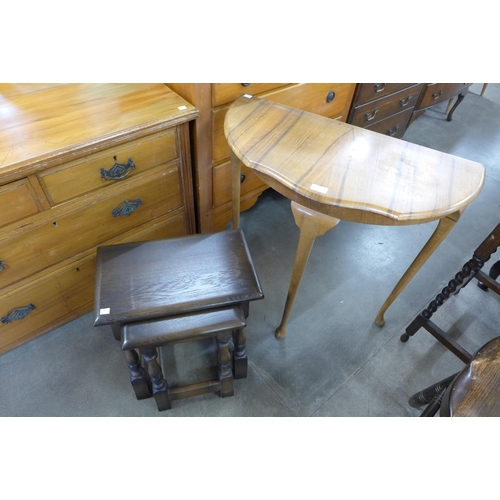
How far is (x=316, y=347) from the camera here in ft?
4.92

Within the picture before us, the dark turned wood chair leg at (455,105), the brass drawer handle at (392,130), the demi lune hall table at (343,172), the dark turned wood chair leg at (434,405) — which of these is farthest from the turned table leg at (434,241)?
the dark turned wood chair leg at (455,105)

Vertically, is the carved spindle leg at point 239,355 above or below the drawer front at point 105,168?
below

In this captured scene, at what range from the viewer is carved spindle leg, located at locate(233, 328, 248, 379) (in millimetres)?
1209

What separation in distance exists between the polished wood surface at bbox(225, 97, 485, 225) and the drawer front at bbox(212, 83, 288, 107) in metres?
0.06

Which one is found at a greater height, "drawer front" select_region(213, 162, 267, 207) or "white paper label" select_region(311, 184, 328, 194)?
"white paper label" select_region(311, 184, 328, 194)

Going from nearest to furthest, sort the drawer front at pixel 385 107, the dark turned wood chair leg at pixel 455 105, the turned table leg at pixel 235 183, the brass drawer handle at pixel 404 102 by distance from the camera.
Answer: the turned table leg at pixel 235 183
the drawer front at pixel 385 107
the brass drawer handle at pixel 404 102
the dark turned wood chair leg at pixel 455 105

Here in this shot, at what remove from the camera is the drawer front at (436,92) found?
222cm

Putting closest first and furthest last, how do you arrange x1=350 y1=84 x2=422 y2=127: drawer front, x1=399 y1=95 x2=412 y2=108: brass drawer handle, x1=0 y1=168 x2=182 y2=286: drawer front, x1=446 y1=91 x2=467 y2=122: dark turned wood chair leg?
x1=0 y1=168 x2=182 y2=286: drawer front → x1=350 y1=84 x2=422 y2=127: drawer front → x1=399 y1=95 x2=412 y2=108: brass drawer handle → x1=446 y1=91 x2=467 y2=122: dark turned wood chair leg

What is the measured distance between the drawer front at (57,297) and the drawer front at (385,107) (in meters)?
1.15

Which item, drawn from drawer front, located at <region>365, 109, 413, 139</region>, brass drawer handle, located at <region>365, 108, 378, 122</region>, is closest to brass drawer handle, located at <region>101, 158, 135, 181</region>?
brass drawer handle, located at <region>365, 108, 378, 122</region>

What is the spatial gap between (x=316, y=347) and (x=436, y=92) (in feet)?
6.30

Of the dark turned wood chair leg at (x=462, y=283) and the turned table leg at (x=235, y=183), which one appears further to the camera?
the turned table leg at (x=235, y=183)

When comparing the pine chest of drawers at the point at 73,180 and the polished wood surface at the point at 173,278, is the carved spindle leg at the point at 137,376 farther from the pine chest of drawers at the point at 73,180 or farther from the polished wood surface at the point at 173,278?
the pine chest of drawers at the point at 73,180

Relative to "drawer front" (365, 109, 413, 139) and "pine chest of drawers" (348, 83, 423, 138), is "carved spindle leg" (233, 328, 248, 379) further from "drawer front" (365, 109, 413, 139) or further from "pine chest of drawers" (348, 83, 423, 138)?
"drawer front" (365, 109, 413, 139)
